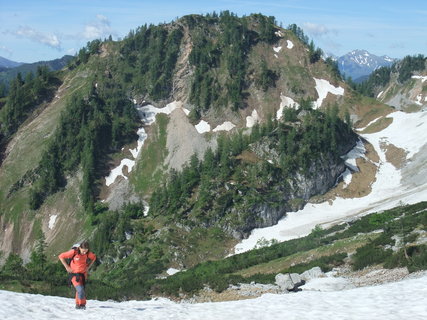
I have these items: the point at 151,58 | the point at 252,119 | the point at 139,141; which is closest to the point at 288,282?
the point at 139,141

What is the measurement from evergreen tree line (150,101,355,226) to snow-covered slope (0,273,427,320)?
7767 cm

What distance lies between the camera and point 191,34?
174m

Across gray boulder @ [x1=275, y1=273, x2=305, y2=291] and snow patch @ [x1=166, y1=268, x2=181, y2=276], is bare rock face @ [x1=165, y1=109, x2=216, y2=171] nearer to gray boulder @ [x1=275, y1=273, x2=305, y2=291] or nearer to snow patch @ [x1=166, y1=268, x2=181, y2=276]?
snow patch @ [x1=166, y1=268, x2=181, y2=276]

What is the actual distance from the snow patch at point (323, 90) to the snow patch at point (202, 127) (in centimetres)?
3887

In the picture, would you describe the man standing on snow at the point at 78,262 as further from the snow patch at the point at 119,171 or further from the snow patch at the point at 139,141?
the snow patch at the point at 139,141

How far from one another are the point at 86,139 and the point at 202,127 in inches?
1457

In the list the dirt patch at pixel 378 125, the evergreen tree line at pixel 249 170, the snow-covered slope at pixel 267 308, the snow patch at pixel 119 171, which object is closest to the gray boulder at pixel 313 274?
the snow-covered slope at pixel 267 308

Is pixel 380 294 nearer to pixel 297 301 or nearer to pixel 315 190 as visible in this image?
pixel 297 301

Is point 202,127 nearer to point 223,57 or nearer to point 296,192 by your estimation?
point 223,57

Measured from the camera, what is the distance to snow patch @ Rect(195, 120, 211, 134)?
148500 millimetres

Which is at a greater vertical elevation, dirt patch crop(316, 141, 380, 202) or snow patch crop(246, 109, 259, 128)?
snow patch crop(246, 109, 259, 128)

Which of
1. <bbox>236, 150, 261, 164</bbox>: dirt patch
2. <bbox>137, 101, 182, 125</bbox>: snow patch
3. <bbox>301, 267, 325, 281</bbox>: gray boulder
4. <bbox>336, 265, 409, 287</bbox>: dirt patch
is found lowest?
<bbox>336, 265, 409, 287</bbox>: dirt patch

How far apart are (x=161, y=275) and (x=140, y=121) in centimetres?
8288

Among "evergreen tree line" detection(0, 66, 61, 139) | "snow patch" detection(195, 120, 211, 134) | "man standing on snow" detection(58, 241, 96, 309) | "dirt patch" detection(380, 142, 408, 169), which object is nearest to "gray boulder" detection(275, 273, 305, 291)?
"man standing on snow" detection(58, 241, 96, 309)
